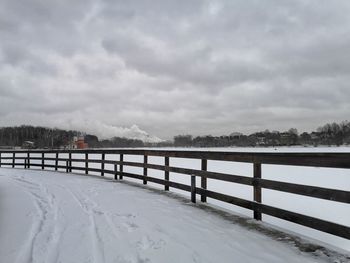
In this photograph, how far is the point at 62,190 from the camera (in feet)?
37.1

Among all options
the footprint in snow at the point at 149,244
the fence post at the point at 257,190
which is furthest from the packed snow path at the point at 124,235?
the fence post at the point at 257,190

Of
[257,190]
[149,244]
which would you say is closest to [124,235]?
[149,244]

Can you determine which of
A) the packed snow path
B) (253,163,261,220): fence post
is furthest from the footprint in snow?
A: (253,163,261,220): fence post

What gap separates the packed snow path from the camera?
4869 millimetres

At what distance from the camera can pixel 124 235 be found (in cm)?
588

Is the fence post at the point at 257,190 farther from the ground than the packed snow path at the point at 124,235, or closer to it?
farther from the ground

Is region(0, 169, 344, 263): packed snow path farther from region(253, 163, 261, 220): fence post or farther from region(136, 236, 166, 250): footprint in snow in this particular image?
region(253, 163, 261, 220): fence post

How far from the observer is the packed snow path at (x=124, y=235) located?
16.0 ft

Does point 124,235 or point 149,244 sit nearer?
point 149,244

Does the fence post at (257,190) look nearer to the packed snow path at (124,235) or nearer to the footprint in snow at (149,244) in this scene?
the packed snow path at (124,235)

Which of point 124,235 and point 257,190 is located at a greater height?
point 257,190

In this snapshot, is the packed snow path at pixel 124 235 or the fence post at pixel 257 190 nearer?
the packed snow path at pixel 124 235

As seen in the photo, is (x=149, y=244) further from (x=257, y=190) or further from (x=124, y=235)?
(x=257, y=190)

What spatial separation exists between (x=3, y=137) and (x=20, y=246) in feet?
611
